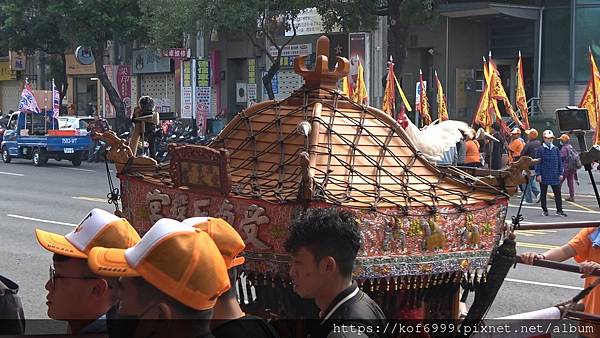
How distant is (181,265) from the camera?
231 centimetres

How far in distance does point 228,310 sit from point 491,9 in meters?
25.6

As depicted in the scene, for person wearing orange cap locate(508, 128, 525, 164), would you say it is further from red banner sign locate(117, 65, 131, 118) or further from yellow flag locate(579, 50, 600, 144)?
red banner sign locate(117, 65, 131, 118)

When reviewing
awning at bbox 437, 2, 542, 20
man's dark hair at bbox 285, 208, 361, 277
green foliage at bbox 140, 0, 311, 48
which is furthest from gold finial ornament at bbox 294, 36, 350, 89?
awning at bbox 437, 2, 542, 20

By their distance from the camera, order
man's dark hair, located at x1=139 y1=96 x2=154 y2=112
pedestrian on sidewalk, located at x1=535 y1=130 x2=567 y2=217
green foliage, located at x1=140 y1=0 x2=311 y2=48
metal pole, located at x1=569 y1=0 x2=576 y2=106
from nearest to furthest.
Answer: man's dark hair, located at x1=139 y1=96 x2=154 y2=112
pedestrian on sidewalk, located at x1=535 y1=130 x2=567 y2=217
green foliage, located at x1=140 y1=0 x2=311 y2=48
metal pole, located at x1=569 y1=0 x2=576 y2=106

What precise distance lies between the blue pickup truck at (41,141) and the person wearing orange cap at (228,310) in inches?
934

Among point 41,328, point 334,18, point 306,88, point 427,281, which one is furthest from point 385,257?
point 334,18

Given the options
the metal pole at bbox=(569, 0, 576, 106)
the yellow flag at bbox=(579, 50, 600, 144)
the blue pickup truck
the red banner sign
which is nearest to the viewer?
the yellow flag at bbox=(579, 50, 600, 144)

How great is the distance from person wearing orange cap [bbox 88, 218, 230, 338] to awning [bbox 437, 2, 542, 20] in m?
25.9

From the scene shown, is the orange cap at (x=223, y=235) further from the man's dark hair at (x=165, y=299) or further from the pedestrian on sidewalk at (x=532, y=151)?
the pedestrian on sidewalk at (x=532, y=151)

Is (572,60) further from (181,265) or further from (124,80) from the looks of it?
(181,265)

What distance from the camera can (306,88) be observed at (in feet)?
15.0

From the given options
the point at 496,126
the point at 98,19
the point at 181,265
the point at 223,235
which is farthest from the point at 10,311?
the point at 98,19

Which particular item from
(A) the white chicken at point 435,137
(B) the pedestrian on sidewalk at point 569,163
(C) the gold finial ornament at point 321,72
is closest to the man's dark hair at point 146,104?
(C) the gold finial ornament at point 321,72

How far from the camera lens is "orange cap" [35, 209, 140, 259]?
3.06 m
